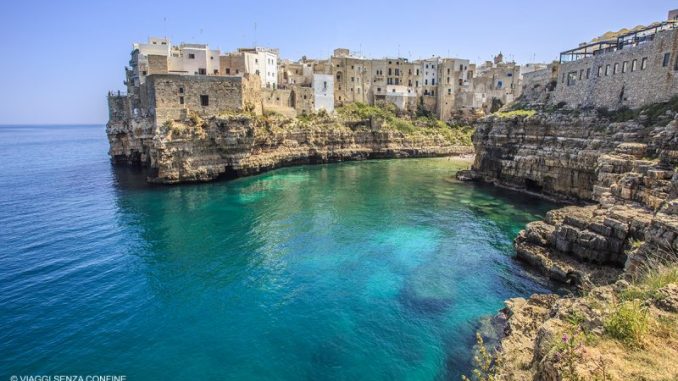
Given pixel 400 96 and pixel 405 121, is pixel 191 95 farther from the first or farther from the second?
pixel 400 96

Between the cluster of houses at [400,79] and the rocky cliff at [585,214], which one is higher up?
the cluster of houses at [400,79]

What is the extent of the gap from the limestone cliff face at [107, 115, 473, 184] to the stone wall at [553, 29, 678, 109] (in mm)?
32041

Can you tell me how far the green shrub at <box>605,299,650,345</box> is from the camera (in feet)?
22.2

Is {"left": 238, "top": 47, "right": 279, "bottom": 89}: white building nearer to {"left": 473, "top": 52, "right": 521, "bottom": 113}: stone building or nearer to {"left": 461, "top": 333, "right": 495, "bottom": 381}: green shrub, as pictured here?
{"left": 473, "top": 52, "right": 521, "bottom": 113}: stone building

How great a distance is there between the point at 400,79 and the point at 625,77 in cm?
5039

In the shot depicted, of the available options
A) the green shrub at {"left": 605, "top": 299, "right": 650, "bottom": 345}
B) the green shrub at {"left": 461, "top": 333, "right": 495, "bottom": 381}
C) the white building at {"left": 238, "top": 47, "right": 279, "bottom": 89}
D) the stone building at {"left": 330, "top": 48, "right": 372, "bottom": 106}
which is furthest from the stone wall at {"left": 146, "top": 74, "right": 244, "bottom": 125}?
the green shrub at {"left": 605, "top": 299, "right": 650, "bottom": 345}

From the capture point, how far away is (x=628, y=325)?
6.86m

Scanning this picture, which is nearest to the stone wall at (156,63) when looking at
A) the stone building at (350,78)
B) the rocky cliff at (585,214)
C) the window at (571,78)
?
the stone building at (350,78)

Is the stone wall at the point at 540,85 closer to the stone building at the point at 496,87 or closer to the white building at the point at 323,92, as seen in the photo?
the stone building at the point at 496,87

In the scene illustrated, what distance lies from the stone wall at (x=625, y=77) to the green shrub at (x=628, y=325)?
30.2 m

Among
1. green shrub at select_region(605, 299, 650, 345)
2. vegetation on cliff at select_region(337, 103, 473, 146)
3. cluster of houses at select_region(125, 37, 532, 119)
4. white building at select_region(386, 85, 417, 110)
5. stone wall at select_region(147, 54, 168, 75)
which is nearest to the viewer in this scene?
green shrub at select_region(605, 299, 650, 345)

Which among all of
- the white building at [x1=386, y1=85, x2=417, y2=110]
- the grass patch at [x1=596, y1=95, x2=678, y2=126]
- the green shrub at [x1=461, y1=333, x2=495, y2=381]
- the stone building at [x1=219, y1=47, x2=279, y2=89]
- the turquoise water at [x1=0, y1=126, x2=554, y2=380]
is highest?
the stone building at [x1=219, y1=47, x2=279, y2=89]

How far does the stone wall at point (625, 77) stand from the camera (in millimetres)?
28734

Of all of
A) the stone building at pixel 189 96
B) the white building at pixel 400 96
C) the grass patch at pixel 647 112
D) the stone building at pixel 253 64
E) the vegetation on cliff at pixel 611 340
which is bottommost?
the vegetation on cliff at pixel 611 340
